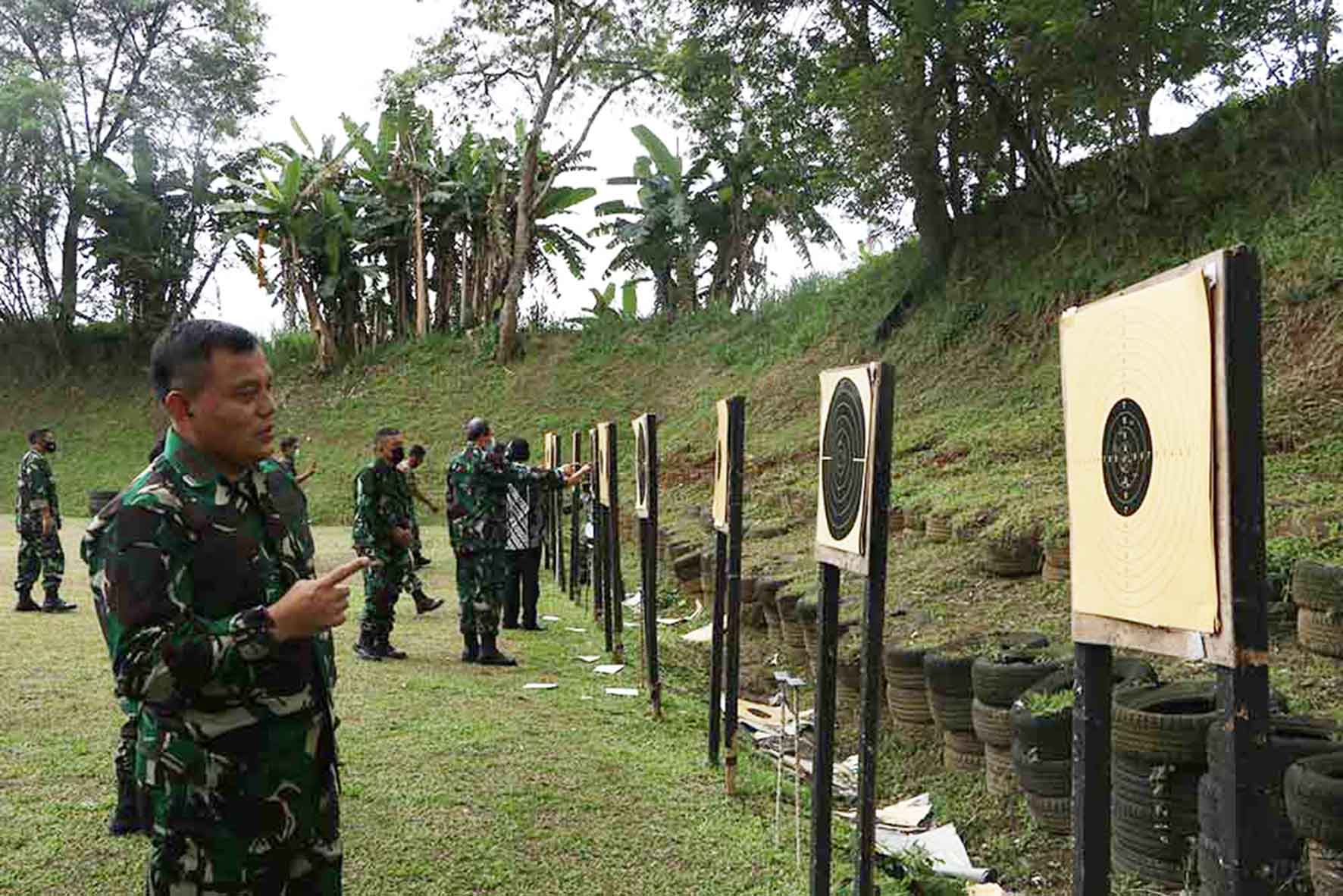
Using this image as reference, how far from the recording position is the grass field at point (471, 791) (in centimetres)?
388

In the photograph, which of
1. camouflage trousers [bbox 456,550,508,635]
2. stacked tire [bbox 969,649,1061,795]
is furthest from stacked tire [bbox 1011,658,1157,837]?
camouflage trousers [bbox 456,550,508,635]

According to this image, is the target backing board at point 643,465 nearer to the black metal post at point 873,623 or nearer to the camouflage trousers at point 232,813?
the black metal post at point 873,623

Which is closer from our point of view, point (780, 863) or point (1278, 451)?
point (780, 863)

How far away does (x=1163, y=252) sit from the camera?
13875 mm

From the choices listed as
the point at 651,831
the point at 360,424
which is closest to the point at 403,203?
the point at 360,424

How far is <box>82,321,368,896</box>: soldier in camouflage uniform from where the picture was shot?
2070 mm

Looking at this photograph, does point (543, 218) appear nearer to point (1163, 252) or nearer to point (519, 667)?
point (1163, 252)

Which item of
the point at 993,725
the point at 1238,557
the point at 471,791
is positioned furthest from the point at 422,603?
the point at 1238,557

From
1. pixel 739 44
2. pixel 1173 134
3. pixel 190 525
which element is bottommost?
pixel 190 525

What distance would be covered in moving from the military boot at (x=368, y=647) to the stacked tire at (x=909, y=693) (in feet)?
12.1

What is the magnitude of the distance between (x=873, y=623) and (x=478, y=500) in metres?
5.01

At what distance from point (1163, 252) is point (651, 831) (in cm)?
1175

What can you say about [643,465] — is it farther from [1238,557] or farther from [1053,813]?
[1238,557]

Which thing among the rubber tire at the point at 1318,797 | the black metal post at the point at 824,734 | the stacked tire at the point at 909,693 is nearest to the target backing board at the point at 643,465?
the stacked tire at the point at 909,693
